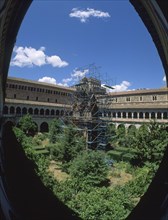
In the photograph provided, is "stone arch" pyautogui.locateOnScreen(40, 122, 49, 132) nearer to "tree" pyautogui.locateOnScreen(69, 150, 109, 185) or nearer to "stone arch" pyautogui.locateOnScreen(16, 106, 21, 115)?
"stone arch" pyautogui.locateOnScreen(16, 106, 21, 115)

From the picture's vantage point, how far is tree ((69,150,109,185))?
592 inches

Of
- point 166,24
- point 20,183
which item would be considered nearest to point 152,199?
point 20,183

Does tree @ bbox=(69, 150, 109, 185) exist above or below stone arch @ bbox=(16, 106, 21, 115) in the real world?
below

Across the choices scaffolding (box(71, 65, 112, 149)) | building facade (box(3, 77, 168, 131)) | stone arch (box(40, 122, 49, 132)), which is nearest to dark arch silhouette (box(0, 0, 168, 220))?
scaffolding (box(71, 65, 112, 149))

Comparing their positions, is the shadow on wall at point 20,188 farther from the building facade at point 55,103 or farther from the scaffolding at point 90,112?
the building facade at point 55,103

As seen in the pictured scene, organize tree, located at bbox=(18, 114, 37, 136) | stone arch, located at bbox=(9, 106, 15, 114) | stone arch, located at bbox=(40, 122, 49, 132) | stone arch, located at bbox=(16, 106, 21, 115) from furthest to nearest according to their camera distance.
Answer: stone arch, located at bbox=(40, 122, 49, 132) < stone arch, located at bbox=(16, 106, 21, 115) < stone arch, located at bbox=(9, 106, 15, 114) < tree, located at bbox=(18, 114, 37, 136)

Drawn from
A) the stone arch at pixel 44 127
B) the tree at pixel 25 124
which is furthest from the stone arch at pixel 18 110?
the tree at pixel 25 124

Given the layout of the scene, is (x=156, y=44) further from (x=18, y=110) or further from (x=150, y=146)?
(x=18, y=110)

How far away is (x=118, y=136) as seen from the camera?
34344mm

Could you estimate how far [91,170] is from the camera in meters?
15.7

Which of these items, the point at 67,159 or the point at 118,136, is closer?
the point at 67,159

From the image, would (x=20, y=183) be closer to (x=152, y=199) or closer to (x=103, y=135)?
(x=152, y=199)

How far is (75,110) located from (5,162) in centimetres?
2504

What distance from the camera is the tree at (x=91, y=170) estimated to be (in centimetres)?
1504
